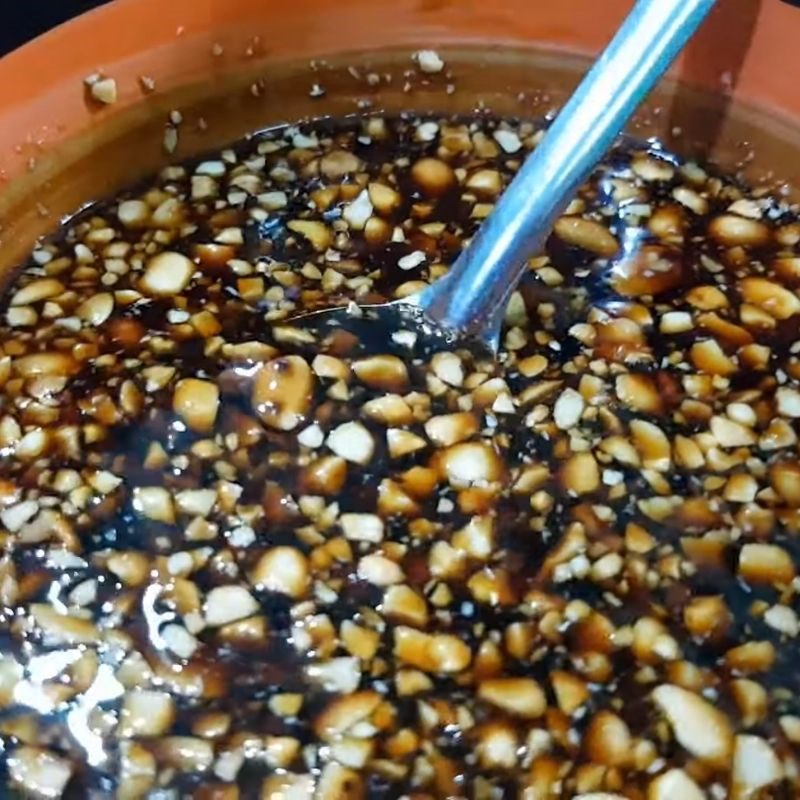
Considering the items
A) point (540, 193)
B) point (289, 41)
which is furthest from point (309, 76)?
point (540, 193)

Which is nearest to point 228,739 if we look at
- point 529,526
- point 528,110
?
point 529,526

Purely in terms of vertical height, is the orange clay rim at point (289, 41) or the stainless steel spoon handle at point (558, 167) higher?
the orange clay rim at point (289, 41)

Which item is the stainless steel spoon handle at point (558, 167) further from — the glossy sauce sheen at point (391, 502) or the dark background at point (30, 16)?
the dark background at point (30, 16)

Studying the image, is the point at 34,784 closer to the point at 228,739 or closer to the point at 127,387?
the point at 228,739

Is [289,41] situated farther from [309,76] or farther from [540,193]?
[540,193]

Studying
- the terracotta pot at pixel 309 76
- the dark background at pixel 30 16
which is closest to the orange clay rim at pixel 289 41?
the terracotta pot at pixel 309 76

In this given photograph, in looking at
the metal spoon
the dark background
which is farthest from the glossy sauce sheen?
the dark background
